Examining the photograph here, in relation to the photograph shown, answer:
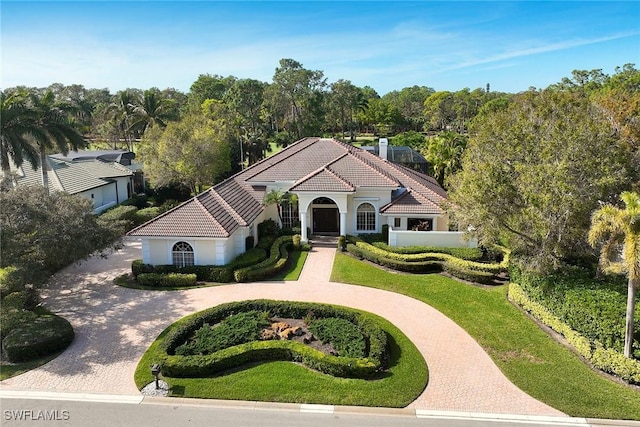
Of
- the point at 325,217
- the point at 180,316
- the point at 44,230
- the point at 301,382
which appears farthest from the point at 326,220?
the point at 301,382

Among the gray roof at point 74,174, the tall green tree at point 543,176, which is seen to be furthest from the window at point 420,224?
the gray roof at point 74,174

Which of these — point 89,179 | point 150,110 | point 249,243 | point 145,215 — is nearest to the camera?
point 249,243

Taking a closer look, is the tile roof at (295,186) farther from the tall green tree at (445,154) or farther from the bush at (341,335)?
the tall green tree at (445,154)

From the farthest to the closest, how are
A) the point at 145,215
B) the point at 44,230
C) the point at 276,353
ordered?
the point at 145,215 → the point at 44,230 → the point at 276,353

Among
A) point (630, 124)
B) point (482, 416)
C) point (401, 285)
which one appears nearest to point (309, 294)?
point (401, 285)

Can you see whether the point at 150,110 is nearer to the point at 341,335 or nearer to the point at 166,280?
the point at 166,280

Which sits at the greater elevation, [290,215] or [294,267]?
[290,215]

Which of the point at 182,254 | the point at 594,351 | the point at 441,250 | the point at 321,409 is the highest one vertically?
the point at 182,254
